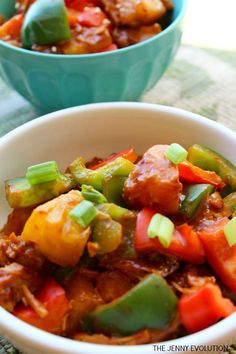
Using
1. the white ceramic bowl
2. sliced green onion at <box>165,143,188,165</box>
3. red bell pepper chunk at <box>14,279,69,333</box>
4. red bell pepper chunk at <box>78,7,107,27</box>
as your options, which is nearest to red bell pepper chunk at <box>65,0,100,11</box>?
red bell pepper chunk at <box>78,7,107,27</box>

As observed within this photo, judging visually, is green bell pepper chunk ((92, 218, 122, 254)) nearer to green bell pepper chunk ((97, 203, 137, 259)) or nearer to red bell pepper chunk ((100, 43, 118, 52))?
green bell pepper chunk ((97, 203, 137, 259))

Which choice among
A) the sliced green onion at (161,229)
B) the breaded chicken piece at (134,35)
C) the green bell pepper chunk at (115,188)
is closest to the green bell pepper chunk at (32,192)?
the green bell pepper chunk at (115,188)

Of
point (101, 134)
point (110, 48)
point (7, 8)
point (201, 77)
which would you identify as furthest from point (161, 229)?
point (7, 8)

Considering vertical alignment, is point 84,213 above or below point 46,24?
below

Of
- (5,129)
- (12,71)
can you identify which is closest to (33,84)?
Result: (12,71)

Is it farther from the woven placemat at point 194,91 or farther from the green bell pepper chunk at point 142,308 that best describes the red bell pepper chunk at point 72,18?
the green bell pepper chunk at point 142,308

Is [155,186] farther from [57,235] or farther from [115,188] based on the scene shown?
[57,235]

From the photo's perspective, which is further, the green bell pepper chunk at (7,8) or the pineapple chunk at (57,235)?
the green bell pepper chunk at (7,8)
